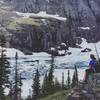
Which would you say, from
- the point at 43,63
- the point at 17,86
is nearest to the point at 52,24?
the point at 43,63

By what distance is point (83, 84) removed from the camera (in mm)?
15125

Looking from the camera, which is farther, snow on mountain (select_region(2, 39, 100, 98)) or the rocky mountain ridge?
the rocky mountain ridge

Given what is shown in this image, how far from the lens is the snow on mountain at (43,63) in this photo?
2991 centimetres

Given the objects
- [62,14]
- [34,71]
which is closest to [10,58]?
[34,71]

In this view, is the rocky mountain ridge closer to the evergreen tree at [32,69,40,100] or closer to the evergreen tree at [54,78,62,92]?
the evergreen tree at [54,78,62,92]

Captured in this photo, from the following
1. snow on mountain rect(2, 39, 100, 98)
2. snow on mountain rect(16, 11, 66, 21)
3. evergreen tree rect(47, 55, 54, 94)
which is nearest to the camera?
snow on mountain rect(2, 39, 100, 98)

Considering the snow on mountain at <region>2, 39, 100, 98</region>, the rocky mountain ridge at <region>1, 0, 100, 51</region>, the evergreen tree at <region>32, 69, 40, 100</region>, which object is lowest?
the evergreen tree at <region>32, 69, 40, 100</region>

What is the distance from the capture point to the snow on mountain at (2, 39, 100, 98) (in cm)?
2991

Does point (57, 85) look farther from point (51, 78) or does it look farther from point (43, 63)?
point (43, 63)

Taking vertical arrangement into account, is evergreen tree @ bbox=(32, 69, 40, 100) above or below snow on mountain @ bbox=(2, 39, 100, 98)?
below

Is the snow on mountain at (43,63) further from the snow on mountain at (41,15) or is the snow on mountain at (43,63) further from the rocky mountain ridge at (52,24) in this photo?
the snow on mountain at (41,15)

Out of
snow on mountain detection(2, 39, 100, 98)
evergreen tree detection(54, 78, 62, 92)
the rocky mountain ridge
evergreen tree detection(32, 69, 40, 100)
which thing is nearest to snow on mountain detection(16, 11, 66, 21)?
the rocky mountain ridge

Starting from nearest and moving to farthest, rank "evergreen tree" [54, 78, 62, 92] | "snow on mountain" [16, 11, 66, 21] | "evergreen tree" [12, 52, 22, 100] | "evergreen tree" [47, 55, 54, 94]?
"evergreen tree" [12, 52, 22, 100] < "evergreen tree" [47, 55, 54, 94] < "evergreen tree" [54, 78, 62, 92] < "snow on mountain" [16, 11, 66, 21]

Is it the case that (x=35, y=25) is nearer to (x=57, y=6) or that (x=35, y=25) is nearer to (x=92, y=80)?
(x=57, y=6)
